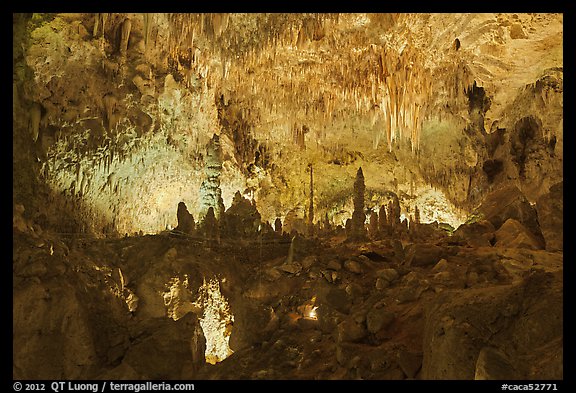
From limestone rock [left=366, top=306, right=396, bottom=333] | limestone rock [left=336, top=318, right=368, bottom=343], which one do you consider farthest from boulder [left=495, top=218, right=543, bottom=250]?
limestone rock [left=336, top=318, right=368, bottom=343]

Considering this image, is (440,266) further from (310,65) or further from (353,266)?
(310,65)

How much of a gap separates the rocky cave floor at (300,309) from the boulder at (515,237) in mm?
59

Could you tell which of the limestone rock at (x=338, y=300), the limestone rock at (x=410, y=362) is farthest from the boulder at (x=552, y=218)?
the limestone rock at (x=410, y=362)

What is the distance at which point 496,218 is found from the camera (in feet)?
38.4

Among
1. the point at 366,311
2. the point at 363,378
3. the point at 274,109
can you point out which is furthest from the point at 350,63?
the point at 363,378

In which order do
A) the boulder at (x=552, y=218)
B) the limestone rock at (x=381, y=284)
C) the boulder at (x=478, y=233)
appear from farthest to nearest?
1. the boulder at (x=478, y=233)
2. the boulder at (x=552, y=218)
3. the limestone rock at (x=381, y=284)

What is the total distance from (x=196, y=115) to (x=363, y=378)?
449 inches

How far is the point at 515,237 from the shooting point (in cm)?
995

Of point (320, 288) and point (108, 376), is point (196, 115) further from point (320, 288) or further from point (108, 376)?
point (108, 376)

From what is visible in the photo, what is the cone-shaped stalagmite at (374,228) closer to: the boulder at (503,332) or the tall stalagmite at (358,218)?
the tall stalagmite at (358,218)

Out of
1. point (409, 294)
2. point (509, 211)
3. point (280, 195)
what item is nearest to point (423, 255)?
point (409, 294)

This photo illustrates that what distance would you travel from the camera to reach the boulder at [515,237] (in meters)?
9.41

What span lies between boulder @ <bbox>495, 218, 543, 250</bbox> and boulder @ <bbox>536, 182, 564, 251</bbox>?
352mm

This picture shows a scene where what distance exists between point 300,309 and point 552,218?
4813 mm
